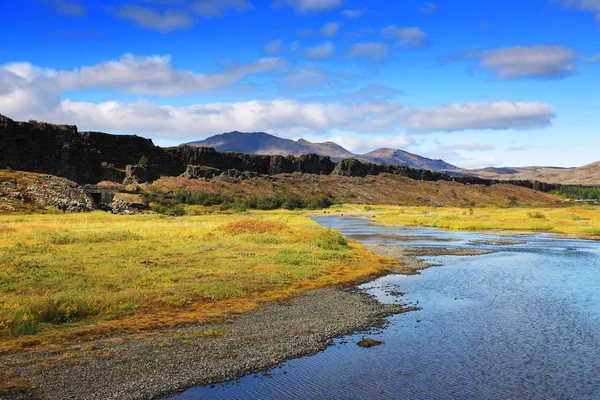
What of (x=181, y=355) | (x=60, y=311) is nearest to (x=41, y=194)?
(x=60, y=311)

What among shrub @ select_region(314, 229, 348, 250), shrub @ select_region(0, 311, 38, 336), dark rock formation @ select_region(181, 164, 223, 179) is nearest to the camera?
shrub @ select_region(0, 311, 38, 336)

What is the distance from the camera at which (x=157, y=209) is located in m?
96.0

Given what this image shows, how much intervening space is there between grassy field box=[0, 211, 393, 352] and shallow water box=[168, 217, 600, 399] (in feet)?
21.0

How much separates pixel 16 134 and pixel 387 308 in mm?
170913

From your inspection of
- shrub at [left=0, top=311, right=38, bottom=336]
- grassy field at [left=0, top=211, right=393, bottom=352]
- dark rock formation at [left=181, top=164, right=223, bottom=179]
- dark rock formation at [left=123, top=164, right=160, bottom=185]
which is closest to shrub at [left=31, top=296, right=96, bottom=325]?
grassy field at [left=0, top=211, right=393, bottom=352]

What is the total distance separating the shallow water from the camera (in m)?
14.0

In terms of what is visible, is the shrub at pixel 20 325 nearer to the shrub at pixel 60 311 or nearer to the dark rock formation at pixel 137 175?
the shrub at pixel 60 311

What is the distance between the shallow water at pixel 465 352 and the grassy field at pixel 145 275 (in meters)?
6.41

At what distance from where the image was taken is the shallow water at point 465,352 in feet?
46.0

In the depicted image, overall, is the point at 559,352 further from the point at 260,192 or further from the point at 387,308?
the point at 260,192

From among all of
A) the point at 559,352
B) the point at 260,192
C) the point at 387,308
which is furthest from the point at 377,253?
the point at 260,192

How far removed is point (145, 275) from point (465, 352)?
18591mm

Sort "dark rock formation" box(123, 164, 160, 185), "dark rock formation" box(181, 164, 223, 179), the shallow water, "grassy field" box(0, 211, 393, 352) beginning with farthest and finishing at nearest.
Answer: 1. "dark rock formation" box(181, 164, 223, 179)
2. "dark rock formation" box(123, 164, 160, 185)
3. "grassy field" box(0, 211, 393, 352)
4. the shallow water

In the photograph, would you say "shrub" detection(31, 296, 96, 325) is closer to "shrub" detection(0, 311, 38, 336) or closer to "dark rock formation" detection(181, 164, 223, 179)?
"shrub" detection(0, 311, 38, 336)
